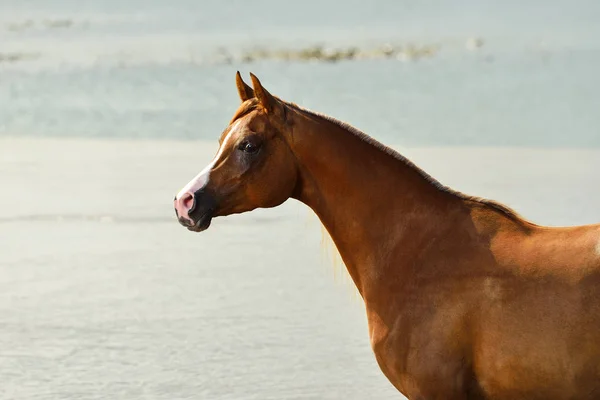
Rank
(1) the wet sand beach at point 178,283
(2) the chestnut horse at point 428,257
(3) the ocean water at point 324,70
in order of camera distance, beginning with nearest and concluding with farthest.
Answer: (2) the chestnut horse at point 428,257, (1) the wet sand beach at point 178,283, (3) the ocean water at point 324,70

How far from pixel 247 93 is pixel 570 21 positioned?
21.8 m

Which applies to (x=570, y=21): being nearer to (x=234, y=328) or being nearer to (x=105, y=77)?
(x=105, y=77)

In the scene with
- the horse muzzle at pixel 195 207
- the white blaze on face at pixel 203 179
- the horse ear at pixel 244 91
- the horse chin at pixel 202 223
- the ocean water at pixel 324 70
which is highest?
the ocean water at pixel 324 70

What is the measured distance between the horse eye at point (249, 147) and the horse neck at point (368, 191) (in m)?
0.14

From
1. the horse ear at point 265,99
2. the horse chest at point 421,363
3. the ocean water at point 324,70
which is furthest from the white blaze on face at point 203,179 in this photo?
the ocean water at point 324,70

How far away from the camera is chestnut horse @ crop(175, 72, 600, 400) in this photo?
4074 millimetres

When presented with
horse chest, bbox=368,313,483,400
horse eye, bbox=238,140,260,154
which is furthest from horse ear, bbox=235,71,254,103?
horse chest, bbox=368,313,483,400

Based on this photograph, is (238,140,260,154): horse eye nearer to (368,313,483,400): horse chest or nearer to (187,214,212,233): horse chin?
Answer: (187,214,212,233): horse chin

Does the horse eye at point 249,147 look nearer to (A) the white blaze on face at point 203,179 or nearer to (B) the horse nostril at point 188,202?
(A) the white blaze on face at point 203,179

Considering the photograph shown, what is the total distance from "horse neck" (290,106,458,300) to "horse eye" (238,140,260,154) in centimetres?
14

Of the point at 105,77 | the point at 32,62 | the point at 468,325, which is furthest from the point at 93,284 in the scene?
the point at 32,62

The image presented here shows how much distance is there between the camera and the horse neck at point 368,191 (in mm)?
4449

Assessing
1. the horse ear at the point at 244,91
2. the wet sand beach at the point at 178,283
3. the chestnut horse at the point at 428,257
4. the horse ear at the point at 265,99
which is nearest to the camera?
the chestnut horse at the point at 428,257

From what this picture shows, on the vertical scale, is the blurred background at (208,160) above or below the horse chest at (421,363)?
above
